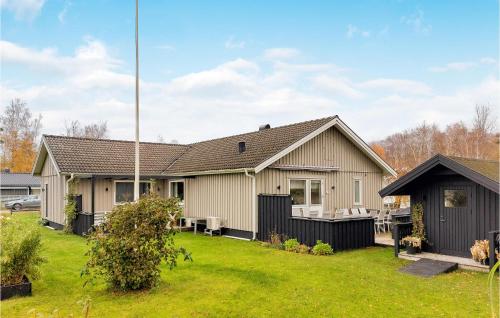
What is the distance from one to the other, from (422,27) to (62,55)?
1808 cm

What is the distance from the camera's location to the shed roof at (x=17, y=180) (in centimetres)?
3804

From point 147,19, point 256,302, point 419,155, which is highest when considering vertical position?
point 147,19

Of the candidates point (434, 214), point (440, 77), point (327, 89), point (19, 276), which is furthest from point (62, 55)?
point (440, 77)

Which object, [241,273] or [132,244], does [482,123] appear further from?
[132,244]

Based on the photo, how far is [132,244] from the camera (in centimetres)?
660

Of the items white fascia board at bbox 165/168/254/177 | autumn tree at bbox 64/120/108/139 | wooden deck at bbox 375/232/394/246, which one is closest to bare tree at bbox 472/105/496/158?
wooden deck at bbox 375/232/394/246

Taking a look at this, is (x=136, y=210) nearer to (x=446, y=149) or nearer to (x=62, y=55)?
(x=62, y=55)

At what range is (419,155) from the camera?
1708 inches

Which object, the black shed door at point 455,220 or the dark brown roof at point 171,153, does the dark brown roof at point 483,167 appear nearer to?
the black shed door at point 455,220

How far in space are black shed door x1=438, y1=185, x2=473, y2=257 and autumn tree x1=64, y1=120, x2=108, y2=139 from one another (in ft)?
148

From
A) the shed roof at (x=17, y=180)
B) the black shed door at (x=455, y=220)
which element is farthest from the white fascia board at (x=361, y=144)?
the shed roof at (x=17, y=180)

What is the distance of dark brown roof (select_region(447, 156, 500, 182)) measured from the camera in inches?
344

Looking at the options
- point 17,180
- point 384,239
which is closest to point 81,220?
point 384,239

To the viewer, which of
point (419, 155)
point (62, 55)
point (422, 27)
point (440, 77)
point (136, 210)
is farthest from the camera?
point (419, 155)
